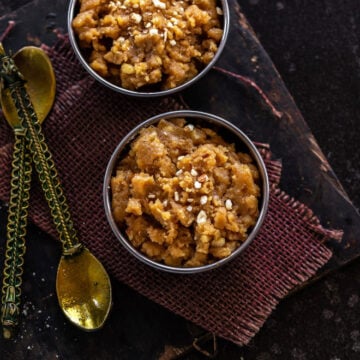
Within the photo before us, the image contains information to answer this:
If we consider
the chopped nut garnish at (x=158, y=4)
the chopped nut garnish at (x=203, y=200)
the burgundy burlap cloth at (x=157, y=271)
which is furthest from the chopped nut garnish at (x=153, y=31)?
the chopped nut garnish at (x=203, y=200)

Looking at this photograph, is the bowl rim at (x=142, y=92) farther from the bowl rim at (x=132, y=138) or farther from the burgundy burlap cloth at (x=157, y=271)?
the burgundy burlap cloth at (x=157, y=271)

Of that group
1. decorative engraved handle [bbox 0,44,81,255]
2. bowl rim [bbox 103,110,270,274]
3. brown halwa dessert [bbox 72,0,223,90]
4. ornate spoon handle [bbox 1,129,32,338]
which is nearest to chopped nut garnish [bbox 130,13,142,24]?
brown halwa dessert [bbox 72,0,223,90]

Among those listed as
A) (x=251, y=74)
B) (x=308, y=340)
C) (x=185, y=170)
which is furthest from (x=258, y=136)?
(x=308, y=340)

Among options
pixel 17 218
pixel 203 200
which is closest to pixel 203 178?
pixel 203 200

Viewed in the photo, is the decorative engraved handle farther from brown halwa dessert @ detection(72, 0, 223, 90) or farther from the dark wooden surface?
brown halwa dessert @ detection(72, 0, 223, 90)

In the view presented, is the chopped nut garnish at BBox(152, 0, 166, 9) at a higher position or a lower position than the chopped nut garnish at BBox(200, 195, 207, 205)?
higher

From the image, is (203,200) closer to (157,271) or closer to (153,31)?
(157,271)
